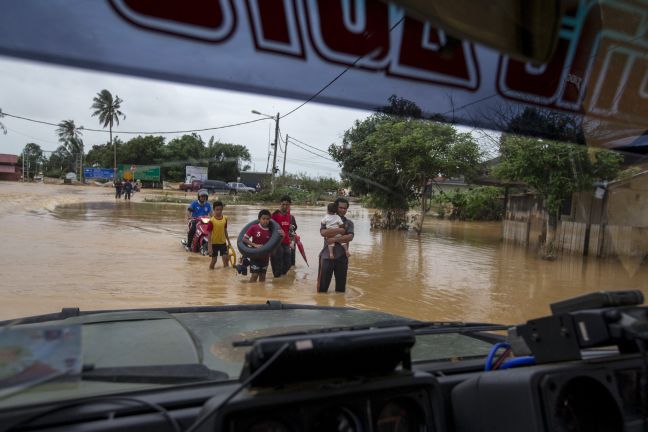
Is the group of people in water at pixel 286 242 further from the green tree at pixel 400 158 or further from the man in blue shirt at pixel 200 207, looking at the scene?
the green tree at pixel 400 158

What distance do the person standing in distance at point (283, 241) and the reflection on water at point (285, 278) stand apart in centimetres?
25

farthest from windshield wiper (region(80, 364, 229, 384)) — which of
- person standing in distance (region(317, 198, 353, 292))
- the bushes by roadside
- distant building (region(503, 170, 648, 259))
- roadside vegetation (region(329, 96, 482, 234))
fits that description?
the bushes by roadside

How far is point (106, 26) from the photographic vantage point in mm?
2502

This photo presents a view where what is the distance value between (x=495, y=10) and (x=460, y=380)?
8.30ft

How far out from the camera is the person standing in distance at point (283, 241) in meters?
9.68

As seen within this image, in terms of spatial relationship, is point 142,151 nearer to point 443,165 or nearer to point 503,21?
point 503,21

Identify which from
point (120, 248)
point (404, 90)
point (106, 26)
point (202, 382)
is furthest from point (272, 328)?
point (120, 248)

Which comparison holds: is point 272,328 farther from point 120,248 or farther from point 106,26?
point 120,248

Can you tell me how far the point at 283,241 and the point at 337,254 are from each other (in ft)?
5.16

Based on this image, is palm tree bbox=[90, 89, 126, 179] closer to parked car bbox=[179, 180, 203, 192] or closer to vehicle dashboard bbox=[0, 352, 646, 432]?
vehicle dashboard bbox=[0, 352, 646, 432]

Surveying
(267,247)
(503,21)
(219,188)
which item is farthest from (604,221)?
(219,188)

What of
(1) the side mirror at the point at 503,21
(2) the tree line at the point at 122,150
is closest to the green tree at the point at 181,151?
(2) the tree line at the point at 122,150

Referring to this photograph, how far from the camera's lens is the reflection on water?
28.3 ft

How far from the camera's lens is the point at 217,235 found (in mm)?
10656
